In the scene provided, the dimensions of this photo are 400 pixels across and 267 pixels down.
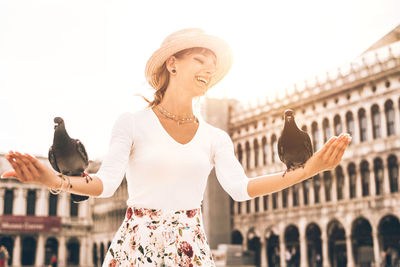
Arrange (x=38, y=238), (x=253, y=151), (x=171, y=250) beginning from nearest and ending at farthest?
(x=171, y=250)
(x=253, y=151)
(x=38, y=238)

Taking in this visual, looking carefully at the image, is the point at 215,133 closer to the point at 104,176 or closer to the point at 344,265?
the point at 104,176

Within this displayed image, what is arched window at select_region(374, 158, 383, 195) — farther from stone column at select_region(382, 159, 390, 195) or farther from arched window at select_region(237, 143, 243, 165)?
arched window at select_region(237, 143, 243, 165)

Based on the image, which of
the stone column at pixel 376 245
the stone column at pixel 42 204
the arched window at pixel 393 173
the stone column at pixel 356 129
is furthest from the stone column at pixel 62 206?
the arched window at pixel 393 173

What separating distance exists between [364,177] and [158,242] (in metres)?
27.7

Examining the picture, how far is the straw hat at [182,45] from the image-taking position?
281 centimetres

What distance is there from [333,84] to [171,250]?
29.5m

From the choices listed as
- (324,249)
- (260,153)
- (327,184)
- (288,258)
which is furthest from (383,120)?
(260,153)

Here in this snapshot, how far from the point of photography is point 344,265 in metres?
29.1

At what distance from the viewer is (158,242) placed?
251cm

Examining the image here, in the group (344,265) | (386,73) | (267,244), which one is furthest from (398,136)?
(267,244)

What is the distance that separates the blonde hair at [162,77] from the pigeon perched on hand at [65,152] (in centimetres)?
70

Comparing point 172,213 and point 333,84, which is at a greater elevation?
point 333,84

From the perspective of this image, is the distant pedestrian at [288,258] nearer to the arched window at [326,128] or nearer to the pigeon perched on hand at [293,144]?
the arched window at [326,128]

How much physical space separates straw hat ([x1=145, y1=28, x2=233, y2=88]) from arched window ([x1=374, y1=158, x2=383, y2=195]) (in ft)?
86.5
